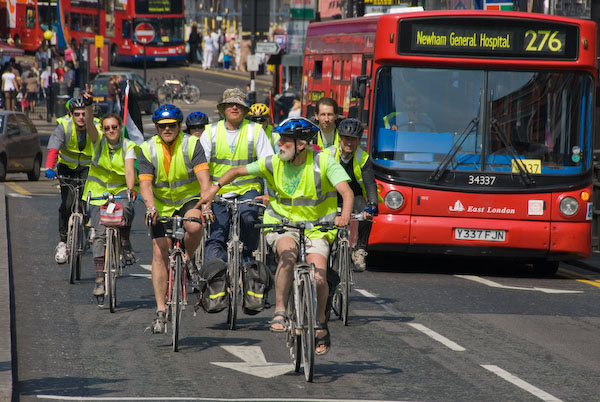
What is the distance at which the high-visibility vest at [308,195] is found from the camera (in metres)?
9.06

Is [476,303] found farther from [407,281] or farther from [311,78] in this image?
[311,78]

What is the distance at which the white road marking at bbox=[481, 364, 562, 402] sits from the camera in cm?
816

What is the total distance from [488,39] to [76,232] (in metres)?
5.16

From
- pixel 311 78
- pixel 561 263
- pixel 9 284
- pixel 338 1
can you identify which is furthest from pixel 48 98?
pixel 9 284

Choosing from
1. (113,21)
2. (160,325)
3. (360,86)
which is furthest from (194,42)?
(160,325)

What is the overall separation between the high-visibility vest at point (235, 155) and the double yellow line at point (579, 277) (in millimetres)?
5022

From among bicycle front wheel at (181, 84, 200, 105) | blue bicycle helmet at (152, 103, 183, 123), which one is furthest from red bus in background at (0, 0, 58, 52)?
blue bicycle helmet at (152, 103, 183, 123)

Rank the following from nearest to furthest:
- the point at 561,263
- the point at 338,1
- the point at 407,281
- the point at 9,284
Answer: the point at 9,284 → the point at 407,281 → the point at 561,263 → the point at 338,1

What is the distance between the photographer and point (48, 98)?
48.7 m

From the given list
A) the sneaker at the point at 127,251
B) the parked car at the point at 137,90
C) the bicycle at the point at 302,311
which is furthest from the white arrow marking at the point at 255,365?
the parked car at the point at 137,90

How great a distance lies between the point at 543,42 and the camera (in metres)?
15.0

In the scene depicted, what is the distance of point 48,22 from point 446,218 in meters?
52.7

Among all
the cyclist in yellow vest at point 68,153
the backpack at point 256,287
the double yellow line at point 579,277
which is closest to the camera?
the backpack at point 256,287

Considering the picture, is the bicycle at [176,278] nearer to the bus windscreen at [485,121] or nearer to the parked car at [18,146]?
the bus windscreen at [485,121]
